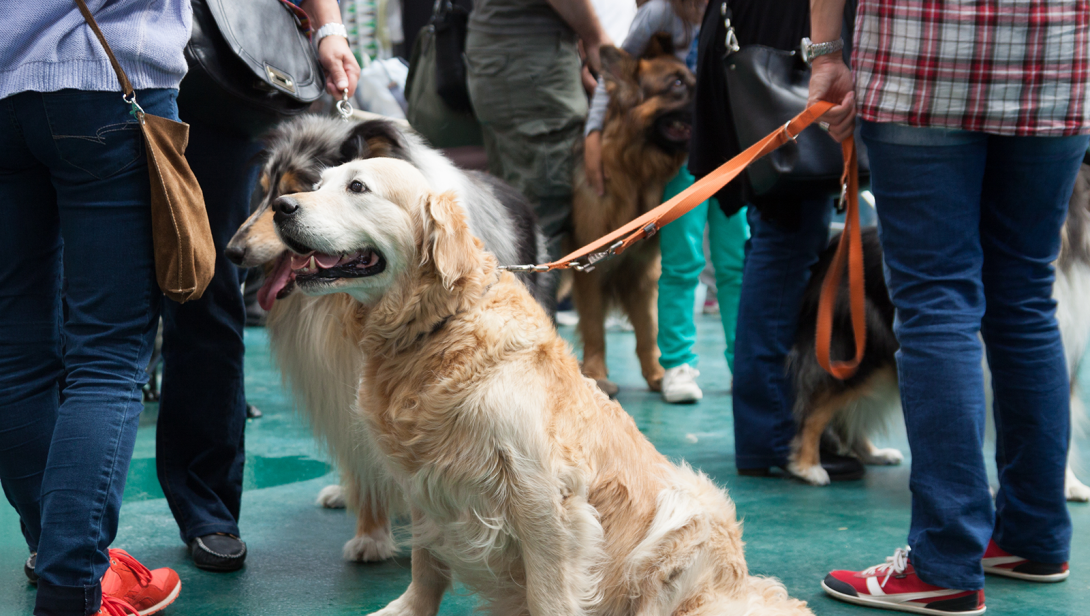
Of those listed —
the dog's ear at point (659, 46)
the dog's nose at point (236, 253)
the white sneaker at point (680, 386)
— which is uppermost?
the dog's ear at point (659, 46)

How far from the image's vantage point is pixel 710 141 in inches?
126

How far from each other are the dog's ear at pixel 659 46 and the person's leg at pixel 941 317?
8.74 ft

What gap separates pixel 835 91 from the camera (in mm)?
2174

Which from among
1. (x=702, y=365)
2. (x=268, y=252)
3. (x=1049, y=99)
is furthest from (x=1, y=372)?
(x=702, y=365)

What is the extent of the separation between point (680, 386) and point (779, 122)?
1899 mm

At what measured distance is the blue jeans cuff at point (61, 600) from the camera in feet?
5.47

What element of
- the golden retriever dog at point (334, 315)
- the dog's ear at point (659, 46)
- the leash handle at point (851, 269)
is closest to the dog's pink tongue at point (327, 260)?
the golden retriever dog at point (334, 315)

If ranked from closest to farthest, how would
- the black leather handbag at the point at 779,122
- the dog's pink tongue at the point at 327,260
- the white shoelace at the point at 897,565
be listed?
1. the dog's pink tongue at the point at 327,260
2. the white shoelace at the point at 897,565
3. the black leather handbag at the point at 779,122

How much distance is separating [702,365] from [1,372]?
4.12 metres

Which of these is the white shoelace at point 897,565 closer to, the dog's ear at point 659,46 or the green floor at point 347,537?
the green floor at point 347,537

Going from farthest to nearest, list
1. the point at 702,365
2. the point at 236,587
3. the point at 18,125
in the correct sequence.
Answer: the point at 702,365 → the point at 236,587 → the point at 18,125

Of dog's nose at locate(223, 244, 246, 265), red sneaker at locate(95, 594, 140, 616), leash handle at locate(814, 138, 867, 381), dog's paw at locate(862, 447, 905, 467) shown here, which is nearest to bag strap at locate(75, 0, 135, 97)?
dog's nose at locate(223, 244, 246, 265)

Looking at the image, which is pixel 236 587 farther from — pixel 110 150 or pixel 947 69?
pixel 947 69

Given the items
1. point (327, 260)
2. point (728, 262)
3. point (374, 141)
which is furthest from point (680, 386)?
point (327, 260)
